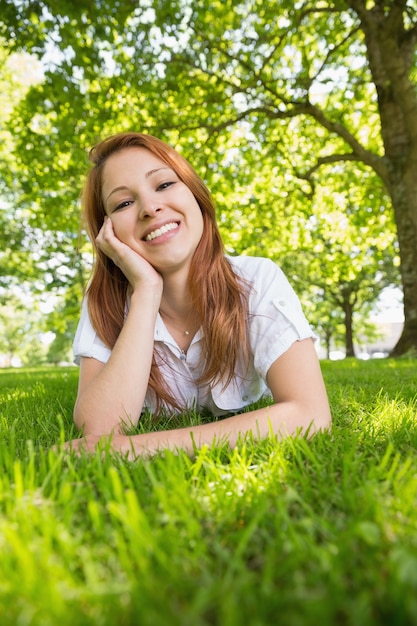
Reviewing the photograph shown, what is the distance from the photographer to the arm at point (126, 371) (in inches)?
99.9

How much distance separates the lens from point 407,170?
31.7 feet

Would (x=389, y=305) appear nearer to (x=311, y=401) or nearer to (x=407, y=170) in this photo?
(x=407, y=170)

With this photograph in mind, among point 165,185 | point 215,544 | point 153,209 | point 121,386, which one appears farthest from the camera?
point 165,185

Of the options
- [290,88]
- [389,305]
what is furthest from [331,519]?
[389,305]

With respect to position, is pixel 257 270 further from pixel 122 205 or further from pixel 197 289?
pixel 122 205

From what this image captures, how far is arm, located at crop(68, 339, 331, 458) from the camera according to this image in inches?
81.8

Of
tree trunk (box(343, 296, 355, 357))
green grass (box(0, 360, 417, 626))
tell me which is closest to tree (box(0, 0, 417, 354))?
green grass (box(0, 360, 417, 626))

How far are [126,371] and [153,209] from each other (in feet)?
3.26

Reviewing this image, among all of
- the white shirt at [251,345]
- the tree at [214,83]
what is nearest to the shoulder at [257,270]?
the white shirt at [251,345]

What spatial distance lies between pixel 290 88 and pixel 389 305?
86.0ft

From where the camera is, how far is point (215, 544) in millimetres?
1125

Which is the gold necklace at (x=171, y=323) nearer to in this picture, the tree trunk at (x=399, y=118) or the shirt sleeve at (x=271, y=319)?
the shirt sleeve at (x=271, y=319)

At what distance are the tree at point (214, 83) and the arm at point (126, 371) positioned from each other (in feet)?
20.8

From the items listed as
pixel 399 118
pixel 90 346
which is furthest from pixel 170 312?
pixel 399 118
